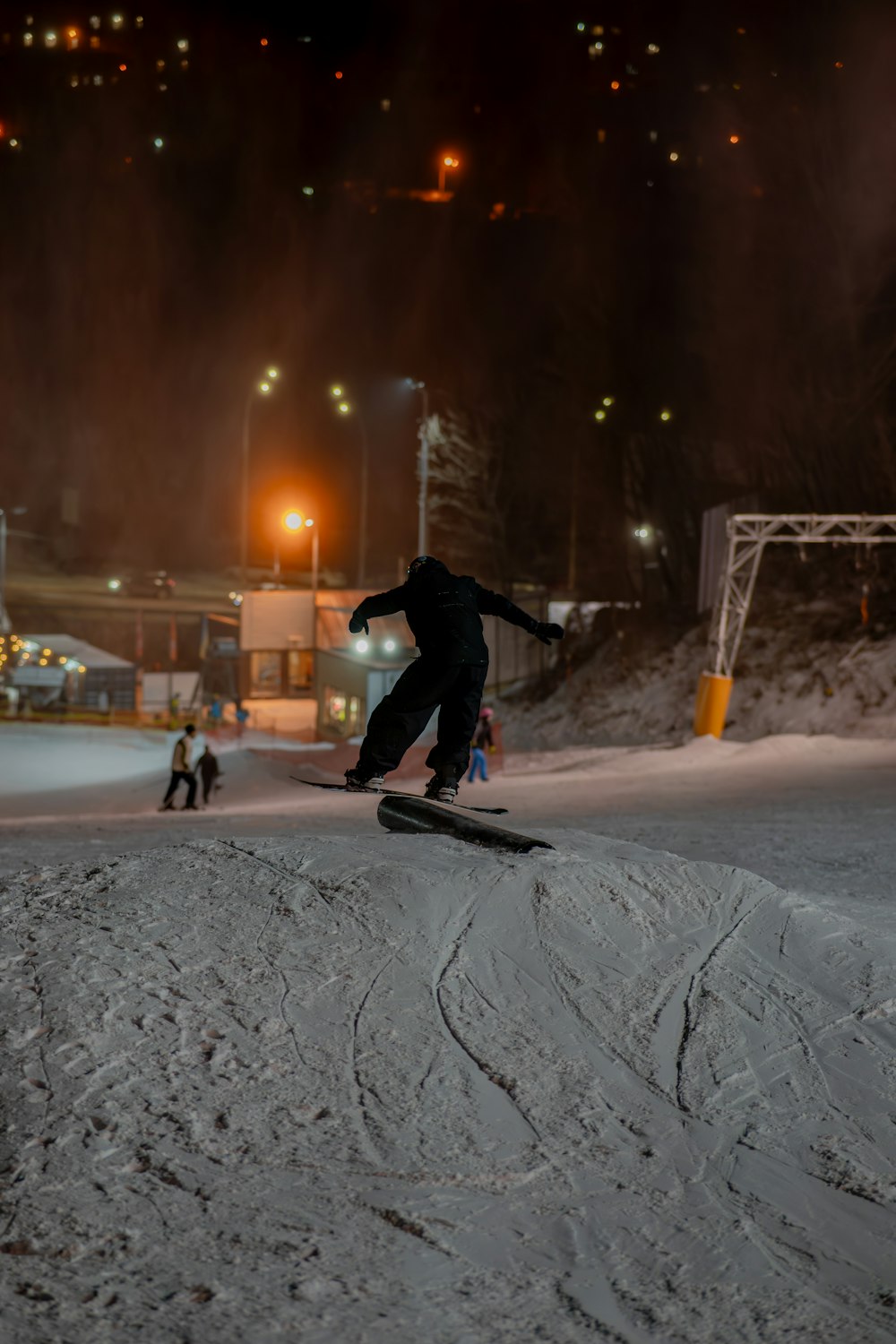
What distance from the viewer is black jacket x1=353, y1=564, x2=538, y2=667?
7691 mm

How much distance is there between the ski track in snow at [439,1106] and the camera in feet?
13.1

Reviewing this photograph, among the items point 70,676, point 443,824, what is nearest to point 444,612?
point 443,824

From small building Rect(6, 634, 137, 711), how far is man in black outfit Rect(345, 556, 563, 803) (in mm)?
33189

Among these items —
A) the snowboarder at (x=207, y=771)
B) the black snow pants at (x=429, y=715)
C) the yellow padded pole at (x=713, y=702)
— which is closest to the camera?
the black snow pants at (x=429, y=715)

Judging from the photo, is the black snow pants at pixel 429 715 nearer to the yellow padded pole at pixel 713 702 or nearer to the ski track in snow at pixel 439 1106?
the ski track in snow at pixel 439 1106

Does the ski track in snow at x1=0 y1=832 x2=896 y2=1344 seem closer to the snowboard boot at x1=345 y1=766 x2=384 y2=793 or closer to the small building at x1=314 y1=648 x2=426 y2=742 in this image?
the snowboard boot at x1=345 y1=766 x2=384 y2=793

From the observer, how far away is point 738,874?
8.46 m

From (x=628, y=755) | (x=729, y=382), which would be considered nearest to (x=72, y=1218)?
(x=628, y=755)

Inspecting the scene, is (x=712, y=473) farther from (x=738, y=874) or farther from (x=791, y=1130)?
(x=791, y=1130)

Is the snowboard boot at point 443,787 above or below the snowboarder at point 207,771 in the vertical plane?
above

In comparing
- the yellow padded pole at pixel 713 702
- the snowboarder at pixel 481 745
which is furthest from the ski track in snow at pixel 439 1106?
the yellow padded pole at pixel 713 702

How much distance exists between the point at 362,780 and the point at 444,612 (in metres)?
1.43

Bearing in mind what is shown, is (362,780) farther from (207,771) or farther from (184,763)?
(207,771)

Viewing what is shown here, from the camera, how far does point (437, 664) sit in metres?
7.79
